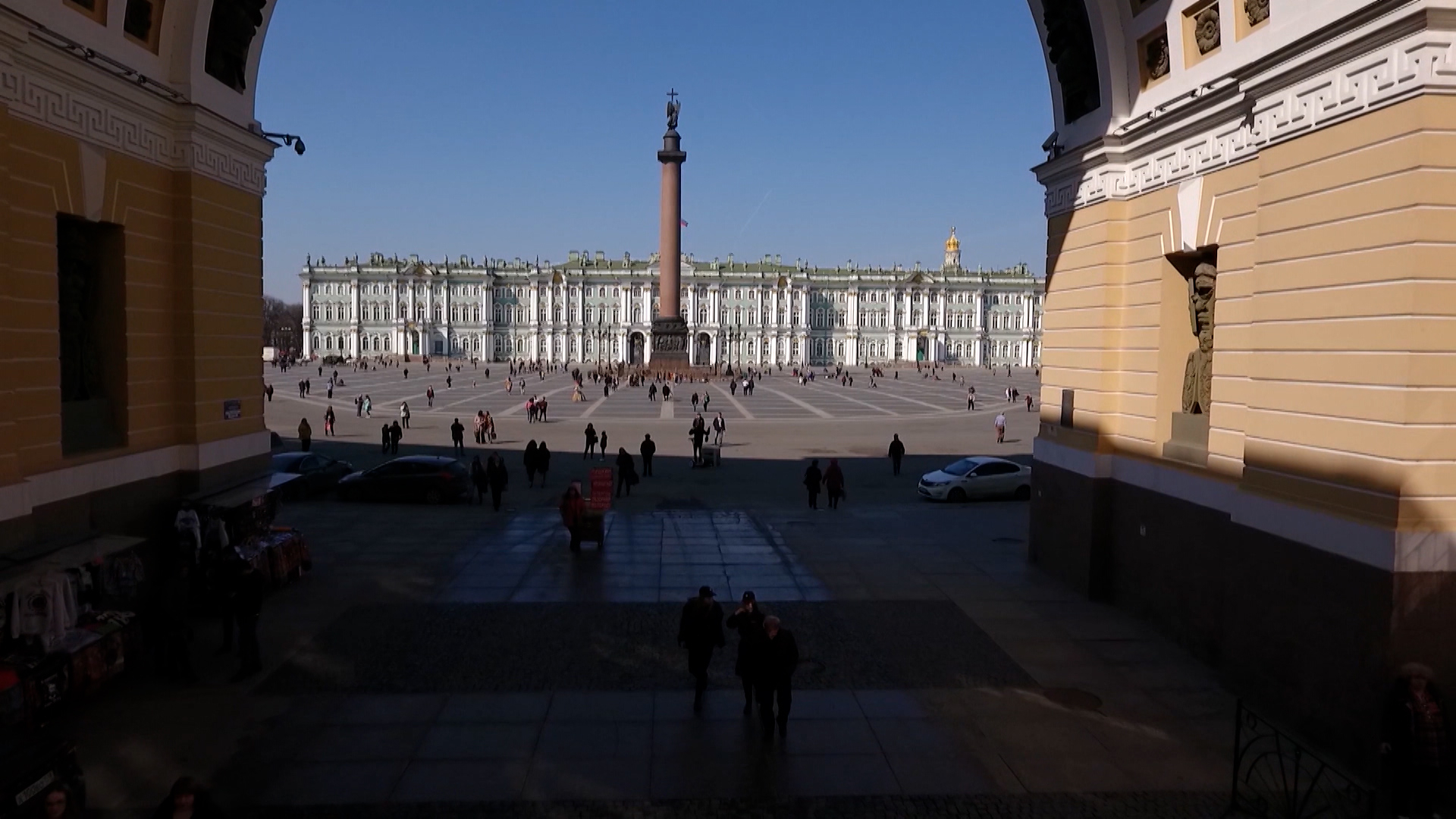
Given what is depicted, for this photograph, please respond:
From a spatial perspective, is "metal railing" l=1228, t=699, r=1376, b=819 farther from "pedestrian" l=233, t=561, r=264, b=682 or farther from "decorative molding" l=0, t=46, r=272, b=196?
"decorative molding" l=0, t=46, r=272, b=196

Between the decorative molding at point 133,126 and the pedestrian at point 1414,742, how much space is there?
1182cm

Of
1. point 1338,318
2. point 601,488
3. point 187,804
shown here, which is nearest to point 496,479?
point 601,488

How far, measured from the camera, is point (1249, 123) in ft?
28.6

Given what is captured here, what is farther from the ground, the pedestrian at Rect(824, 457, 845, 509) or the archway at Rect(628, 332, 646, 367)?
the archway at Rect(628, 332, 646, 367)

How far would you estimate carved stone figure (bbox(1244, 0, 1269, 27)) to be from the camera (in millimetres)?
8430

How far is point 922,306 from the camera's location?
475ft

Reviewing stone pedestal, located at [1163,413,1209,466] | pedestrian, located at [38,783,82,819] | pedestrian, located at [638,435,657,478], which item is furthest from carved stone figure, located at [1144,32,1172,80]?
pedestrian, located at [638,435,657,478]

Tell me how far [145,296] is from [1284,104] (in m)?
11.8

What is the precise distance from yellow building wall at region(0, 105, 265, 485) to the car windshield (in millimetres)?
14774

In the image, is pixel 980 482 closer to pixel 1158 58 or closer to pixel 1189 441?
pixel 1189 441

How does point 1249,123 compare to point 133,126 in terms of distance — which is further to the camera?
point 133,126

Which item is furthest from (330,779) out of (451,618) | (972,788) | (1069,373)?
(1069,373)

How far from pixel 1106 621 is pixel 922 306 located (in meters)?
138

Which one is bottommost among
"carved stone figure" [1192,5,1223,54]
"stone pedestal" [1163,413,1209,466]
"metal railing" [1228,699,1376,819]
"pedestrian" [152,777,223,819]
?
"metal railing" [1228,699,1376,819]
